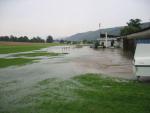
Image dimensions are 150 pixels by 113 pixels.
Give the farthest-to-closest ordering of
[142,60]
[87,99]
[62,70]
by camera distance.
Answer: [62,70] → [142,60] → [87,99]

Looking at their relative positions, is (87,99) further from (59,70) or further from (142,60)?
(59,70)

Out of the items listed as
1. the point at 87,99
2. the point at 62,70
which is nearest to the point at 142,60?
the point at 87,99

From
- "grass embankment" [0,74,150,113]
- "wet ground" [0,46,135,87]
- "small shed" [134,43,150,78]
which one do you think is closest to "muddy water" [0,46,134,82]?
"wet ground" [0,46,135,87]

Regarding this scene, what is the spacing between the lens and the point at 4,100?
7070mm

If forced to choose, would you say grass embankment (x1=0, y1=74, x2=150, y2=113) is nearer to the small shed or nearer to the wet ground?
the small shed

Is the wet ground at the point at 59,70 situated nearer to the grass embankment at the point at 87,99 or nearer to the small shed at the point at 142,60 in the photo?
the small shed at the point at 142,60

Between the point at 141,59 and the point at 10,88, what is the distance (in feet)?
18.8

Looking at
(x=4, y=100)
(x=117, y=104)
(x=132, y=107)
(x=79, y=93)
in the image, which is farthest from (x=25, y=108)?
(x=132, y=107)

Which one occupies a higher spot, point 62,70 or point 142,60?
point 142,60

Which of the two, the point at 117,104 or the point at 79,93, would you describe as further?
→ the point at 79,93

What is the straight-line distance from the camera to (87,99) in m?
6.80

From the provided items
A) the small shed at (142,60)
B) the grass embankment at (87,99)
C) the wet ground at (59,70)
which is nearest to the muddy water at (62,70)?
the wet ground at (59,70)

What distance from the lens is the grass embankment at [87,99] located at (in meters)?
5.86

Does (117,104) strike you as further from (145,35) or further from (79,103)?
(145,35)
